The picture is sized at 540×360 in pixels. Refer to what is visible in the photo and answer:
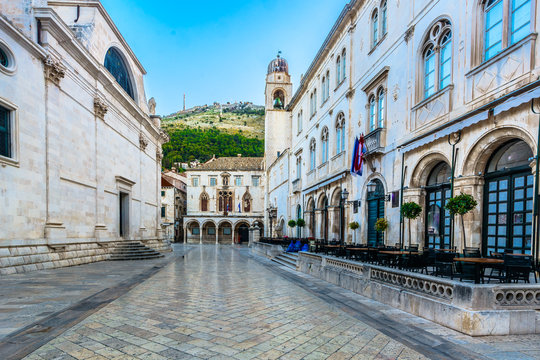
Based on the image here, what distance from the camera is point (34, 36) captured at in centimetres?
1222

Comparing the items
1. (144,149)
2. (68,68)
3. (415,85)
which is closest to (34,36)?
(68,68)

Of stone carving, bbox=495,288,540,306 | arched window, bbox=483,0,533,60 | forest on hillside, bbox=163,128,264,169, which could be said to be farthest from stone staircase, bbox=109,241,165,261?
forest on hillside, bbox=163,128,264,169

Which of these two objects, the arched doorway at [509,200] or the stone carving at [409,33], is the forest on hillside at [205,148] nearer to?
the stone carving at [409,33]

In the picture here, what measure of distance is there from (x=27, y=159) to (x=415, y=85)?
1553cm

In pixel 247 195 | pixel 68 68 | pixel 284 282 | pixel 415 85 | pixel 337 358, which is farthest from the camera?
pixel 247 195

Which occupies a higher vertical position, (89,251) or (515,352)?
(515,352)

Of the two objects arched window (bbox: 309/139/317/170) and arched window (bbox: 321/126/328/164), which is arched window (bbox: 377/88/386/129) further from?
arched window (bbox: 309/139/317/170)

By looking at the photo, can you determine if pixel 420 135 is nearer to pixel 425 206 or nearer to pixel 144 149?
pixel 425 206

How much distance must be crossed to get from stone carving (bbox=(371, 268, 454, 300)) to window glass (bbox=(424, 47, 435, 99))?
7.64m

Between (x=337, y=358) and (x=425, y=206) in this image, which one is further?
(x=425, y=206)

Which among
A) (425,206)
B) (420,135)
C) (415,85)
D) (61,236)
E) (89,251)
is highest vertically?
(415,85)

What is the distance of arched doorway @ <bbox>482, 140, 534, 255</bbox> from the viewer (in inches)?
310

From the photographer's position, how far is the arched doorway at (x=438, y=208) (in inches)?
418

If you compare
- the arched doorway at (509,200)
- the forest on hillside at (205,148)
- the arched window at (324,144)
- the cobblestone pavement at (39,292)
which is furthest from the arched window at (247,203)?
the arched doorway at (509,200)
